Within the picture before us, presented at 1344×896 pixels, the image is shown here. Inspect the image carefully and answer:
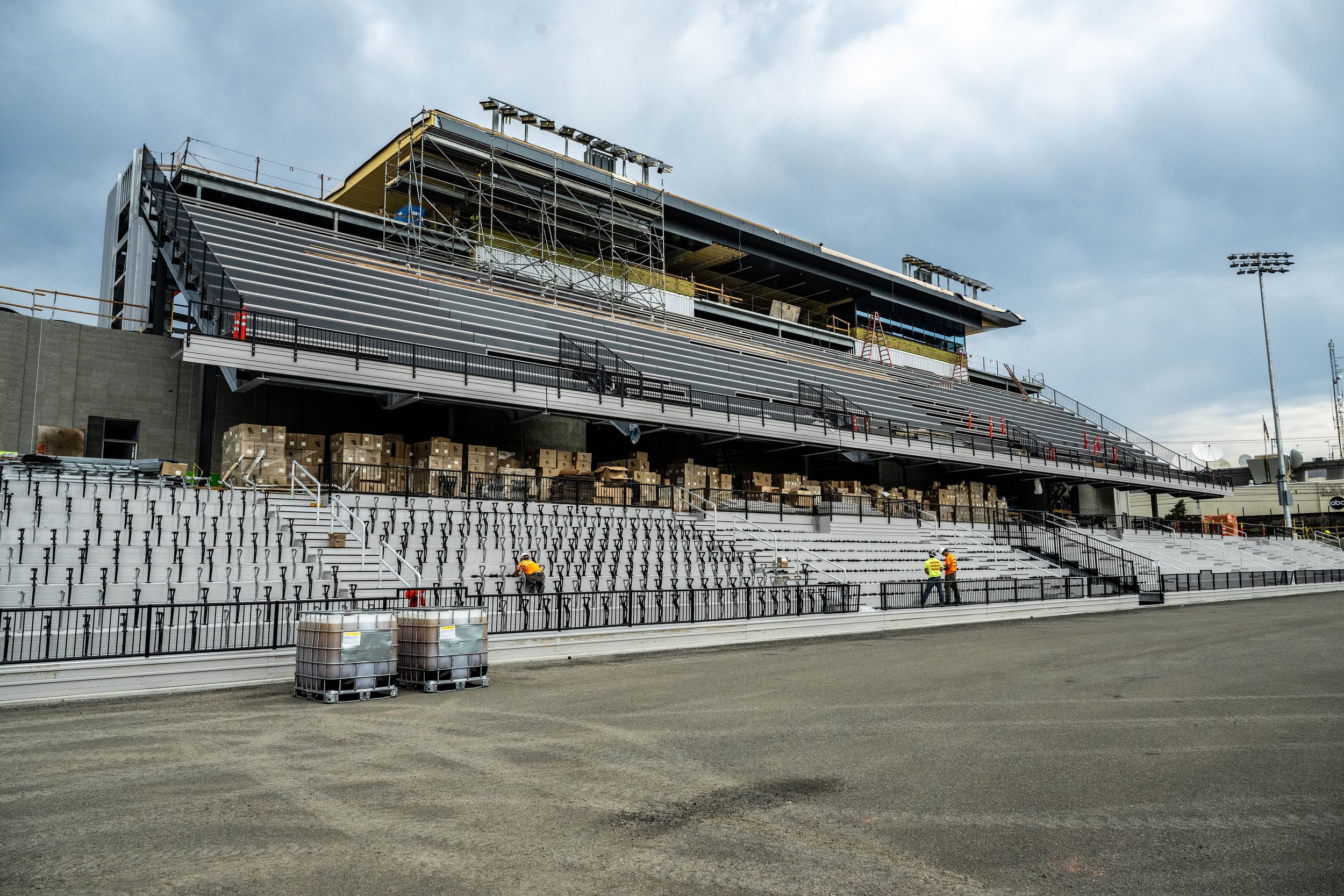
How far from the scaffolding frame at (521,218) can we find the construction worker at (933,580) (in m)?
21.5

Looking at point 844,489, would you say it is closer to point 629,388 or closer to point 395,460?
point 629,388

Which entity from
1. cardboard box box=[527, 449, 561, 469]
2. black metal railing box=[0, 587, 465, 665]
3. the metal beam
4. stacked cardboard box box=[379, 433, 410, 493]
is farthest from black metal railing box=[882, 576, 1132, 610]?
the metal beam

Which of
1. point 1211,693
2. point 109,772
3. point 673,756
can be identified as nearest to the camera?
point 109,772

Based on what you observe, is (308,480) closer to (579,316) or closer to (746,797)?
(579,316)

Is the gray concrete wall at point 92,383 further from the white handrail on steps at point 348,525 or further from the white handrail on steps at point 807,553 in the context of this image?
the white handrail on steps at point 807,553

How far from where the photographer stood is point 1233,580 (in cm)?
3438

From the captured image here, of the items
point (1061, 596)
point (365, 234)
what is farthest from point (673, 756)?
point (365, 234)

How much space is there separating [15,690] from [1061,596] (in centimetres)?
2614

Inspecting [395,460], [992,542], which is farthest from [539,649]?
[992,542]

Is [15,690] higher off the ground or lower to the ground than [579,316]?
lower

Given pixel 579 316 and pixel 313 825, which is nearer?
pixel 313 825

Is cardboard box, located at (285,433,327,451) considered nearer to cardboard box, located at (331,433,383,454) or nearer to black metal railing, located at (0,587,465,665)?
cardboard box, located at (331,433,383,454)

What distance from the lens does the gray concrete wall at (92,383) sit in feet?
→ 76.7

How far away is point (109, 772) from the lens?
7.12 metres
